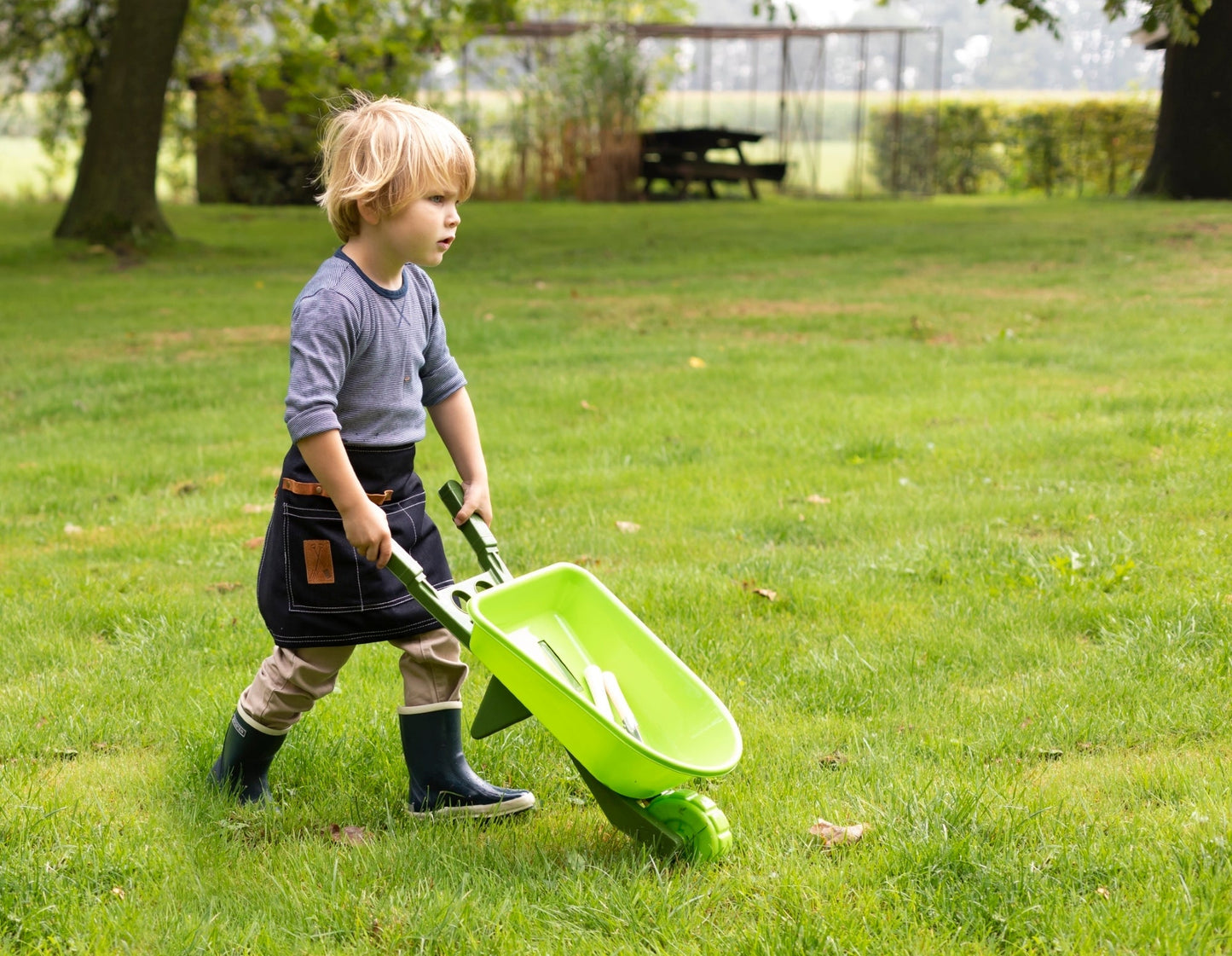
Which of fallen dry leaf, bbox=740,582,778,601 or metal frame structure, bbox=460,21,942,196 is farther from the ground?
metal frame structure, bbox=460,21,942,196

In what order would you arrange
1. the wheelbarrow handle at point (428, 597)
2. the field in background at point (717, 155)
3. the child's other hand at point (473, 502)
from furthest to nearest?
1. the field in background at point (717, 155)
2. the child's other hand at point (473, 502)
3. the wheelbarrow handle at point (428, 597)

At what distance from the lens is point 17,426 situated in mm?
6758

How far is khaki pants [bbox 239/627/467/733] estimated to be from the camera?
2590mm

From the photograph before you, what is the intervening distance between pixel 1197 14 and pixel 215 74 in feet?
68.3

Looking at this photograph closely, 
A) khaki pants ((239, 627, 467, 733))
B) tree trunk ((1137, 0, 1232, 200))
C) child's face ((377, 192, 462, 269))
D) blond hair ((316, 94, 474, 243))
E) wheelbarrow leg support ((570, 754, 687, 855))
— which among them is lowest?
wheelbarrow leg support ((570, 754, 687, 855))

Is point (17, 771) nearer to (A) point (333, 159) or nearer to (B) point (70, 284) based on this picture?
(A) point (333, 159)

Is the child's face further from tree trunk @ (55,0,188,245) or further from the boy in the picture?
tree trunk @ (55,0,188,245)

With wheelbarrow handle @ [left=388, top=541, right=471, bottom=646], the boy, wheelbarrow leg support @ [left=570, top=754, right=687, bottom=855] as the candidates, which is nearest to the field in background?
the boy

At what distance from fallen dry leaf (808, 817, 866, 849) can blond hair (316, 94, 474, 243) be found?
1462 millimetres

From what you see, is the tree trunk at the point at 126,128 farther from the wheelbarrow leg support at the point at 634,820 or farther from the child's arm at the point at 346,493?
the wheelbarrow leg support at the point at 634,820

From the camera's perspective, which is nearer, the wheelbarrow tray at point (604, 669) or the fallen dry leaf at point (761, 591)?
the wheelbarrow tray at point (604, 669)

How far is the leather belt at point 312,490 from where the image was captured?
2502 mm

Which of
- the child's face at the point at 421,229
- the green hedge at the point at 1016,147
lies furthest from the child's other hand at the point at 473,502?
the green hedge at the point at 1016,147

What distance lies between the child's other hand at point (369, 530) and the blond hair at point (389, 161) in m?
0.59
